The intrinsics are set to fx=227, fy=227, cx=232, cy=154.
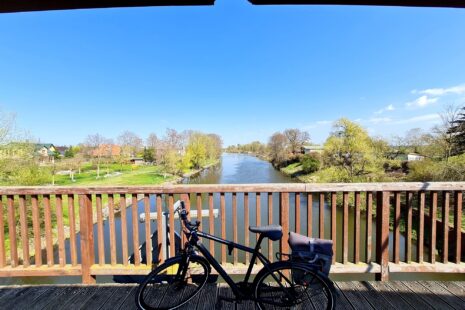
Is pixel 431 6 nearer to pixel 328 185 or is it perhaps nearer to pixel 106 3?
pixel 328 185

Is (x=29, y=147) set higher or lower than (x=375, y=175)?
higher

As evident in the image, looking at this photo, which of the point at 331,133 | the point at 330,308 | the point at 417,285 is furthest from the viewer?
the point at 331,133

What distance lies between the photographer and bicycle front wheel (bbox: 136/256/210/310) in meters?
1.68

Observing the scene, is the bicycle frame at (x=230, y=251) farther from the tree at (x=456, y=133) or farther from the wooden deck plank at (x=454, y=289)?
A: the tree at (x=456, y=133)

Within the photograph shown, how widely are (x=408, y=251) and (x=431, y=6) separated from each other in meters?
1.97

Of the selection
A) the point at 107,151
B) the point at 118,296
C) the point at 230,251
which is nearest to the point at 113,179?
the point at 107,151

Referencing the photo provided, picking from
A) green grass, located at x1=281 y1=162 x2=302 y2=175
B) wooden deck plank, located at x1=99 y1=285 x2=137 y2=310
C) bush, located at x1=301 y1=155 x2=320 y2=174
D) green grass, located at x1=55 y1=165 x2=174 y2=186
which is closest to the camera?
wooden deck plank, located at x1=99 y1=285 x2=137 y2=310

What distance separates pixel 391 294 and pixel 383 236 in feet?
1.49

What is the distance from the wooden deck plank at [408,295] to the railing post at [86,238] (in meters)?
2.65

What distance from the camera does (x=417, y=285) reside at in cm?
196

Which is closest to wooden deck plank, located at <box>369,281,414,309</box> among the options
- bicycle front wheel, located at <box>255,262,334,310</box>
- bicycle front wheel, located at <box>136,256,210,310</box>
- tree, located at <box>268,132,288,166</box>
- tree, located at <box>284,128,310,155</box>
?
bicycle front wheel, located at <box>255,262,334,310</box>

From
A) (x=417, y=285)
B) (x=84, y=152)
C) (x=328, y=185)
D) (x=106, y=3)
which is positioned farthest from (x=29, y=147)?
(x=84, y=152)

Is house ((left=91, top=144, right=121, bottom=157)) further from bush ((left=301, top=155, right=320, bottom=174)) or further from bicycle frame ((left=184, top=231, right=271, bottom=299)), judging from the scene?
bicycle frame ((left=184, top=231, right=271, bottom=299))

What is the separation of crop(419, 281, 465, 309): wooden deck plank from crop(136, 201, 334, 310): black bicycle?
93 cm
